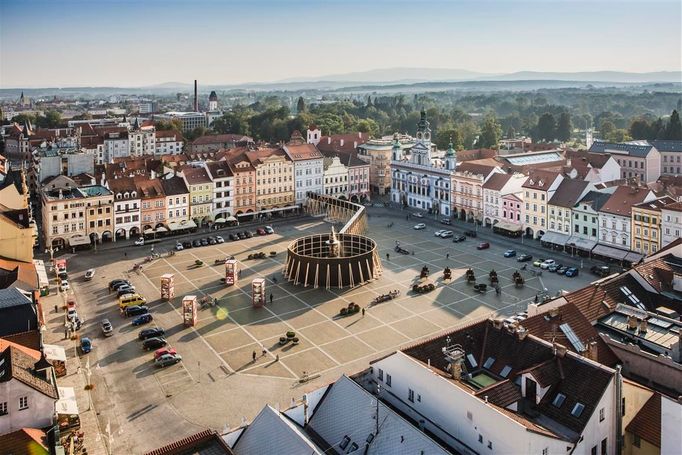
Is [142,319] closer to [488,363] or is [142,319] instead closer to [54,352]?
[54,352]

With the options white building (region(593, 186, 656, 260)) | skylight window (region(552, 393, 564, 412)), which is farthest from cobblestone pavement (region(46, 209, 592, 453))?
skylight window (region(552, 393, 564, 412))

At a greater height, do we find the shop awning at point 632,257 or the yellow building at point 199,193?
the yellow building at point 199,193

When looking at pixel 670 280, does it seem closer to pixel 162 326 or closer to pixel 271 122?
pixel 162 326

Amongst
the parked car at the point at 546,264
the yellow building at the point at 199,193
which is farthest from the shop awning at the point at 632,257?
the yellow building at the point at 199,193

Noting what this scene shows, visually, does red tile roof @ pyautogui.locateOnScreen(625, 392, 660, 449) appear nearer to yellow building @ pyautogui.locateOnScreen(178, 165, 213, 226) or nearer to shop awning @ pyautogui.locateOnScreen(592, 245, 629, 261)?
shop awning @ pyautogui.locateOnScreen(592, 245, 629, 261)

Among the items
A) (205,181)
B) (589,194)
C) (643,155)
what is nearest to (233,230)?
(205,181)

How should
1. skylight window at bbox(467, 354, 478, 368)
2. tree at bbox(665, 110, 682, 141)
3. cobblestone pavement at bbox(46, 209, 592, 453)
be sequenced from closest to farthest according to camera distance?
skylight window at bbox(467, 354, 478, 368), cobblestone pavement at bbox(46, 209, 592, 453), tree at bbox(665, 110, 682, 141)

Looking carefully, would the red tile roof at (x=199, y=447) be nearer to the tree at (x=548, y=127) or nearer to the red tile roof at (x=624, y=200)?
the red tile roof at (x=624, y=200)
